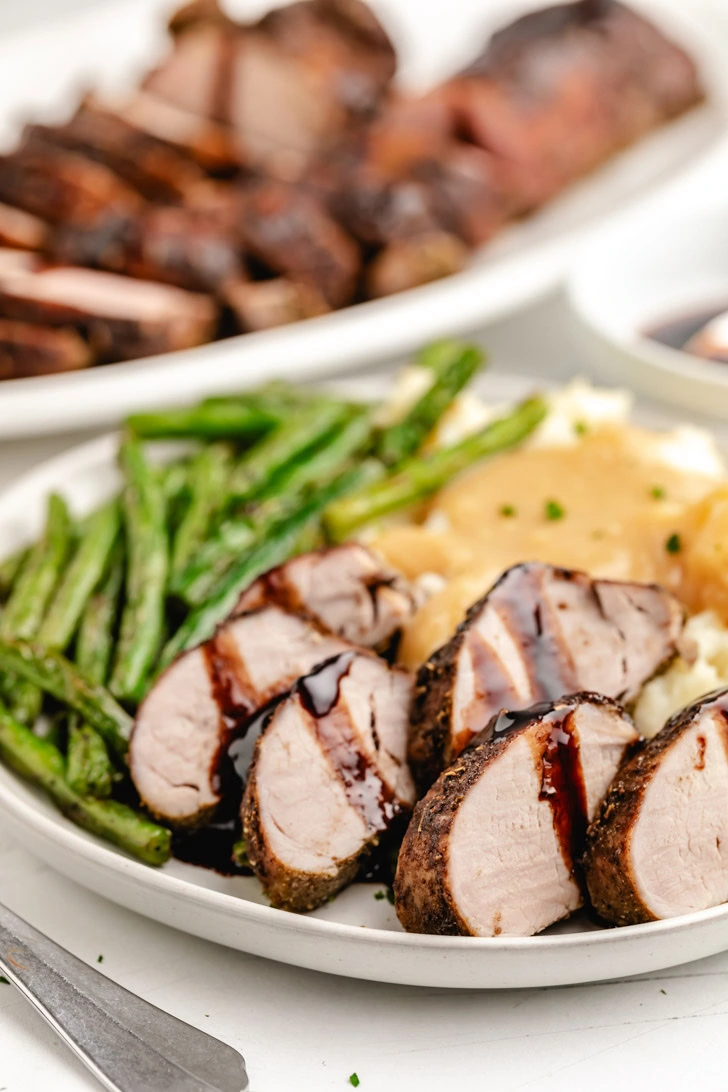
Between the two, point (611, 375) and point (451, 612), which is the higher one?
point (451, 612)

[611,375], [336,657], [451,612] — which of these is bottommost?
[611,375]

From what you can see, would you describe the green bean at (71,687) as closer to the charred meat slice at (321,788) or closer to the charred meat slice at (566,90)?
the charred meat slice at (321,788)

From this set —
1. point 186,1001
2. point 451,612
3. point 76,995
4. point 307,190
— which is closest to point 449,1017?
point 186,1001

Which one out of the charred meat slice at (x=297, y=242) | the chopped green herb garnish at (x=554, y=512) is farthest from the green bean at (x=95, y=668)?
the charred meat slice at (x=297, y=242)

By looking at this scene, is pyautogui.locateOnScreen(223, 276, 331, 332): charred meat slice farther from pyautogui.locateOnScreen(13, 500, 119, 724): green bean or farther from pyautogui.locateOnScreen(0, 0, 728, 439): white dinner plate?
pyautogui.locateOnScreen(13, 500, 119, 724): green bean

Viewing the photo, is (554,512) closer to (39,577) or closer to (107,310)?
(39,577)

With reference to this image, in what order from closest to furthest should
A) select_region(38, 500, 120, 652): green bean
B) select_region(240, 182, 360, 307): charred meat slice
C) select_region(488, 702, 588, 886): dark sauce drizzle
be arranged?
select_region(488, 702, 588, 886): dark sauce drizzle < select_region(38, 500, 120, 652): green bean < select_region(240, 182, 360, 307): charred meat slice

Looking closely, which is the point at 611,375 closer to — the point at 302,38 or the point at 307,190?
the point at 307,190

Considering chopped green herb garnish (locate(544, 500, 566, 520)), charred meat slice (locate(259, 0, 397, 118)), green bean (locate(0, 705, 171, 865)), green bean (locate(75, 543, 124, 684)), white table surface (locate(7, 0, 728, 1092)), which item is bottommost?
white table surface (locate(7, 0, 728, 1092))

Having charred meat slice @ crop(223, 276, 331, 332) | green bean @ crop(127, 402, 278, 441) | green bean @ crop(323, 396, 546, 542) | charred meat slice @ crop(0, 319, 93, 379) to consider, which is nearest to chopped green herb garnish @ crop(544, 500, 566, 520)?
green bean @ crop(323, 396, 546, 542)
